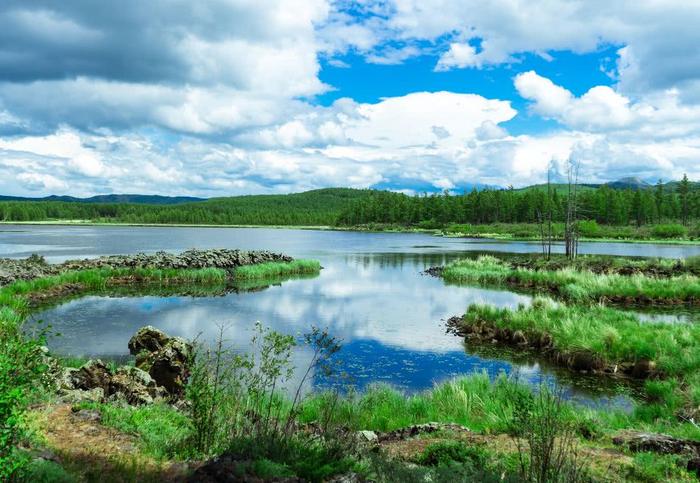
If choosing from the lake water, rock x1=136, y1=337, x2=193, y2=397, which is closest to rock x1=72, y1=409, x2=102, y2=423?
the lake water

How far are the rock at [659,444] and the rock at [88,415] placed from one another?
8.90m

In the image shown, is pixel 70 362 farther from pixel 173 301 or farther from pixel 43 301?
pixel 43 301

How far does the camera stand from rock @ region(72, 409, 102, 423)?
8.38 meters

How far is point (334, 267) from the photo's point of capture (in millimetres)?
52781

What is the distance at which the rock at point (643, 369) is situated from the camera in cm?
1567

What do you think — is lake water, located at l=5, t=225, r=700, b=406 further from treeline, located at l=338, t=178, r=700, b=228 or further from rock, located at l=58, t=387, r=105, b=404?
treeline, located at l=338, t=178, r=700, b=228

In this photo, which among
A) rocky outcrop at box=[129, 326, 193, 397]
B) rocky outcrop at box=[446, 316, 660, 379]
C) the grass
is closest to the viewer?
rocky outcrop at box=[129, 326, 193, 397]

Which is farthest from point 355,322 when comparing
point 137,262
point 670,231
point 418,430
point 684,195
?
point 684,195

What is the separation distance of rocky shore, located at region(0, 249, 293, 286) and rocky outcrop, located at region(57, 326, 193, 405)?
24.2 m

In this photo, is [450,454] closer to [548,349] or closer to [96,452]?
[96,452]

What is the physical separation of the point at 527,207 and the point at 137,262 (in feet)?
434

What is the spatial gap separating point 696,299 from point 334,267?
31765mm

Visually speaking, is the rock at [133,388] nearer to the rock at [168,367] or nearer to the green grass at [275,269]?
the rock at [168,367]

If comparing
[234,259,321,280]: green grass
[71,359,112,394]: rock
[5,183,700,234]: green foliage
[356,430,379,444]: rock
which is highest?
[5,183,700,234]: green foliage
